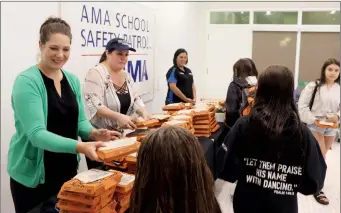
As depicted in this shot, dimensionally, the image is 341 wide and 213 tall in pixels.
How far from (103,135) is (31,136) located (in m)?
0.40

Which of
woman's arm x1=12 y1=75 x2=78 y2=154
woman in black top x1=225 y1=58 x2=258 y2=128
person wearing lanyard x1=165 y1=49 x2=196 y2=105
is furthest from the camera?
person wearing lanyard x1=165 y1=49 x2=196 y2=105

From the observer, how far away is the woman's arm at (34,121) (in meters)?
1.37

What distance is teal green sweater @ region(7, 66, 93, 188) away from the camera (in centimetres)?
138

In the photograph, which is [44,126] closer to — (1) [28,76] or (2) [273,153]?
(1) [28,76]

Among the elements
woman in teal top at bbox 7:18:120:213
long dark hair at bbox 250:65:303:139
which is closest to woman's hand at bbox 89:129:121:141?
woman in teal top at bbox 7:18:120:213

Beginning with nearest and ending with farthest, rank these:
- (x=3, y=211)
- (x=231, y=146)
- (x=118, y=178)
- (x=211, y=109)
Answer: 1. (x=118, y=178)
2. (x=231, y=146)
3. (x=3, y=211)
4. (x=211, y=109)

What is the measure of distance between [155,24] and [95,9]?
1.79m

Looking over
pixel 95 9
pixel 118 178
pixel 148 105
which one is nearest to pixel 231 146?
pixel 118 178

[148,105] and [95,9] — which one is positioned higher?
[95,9]

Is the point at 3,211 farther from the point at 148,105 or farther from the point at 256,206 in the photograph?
the point at 148,105

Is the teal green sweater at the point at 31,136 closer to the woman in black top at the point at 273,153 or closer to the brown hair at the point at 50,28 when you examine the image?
the brown hair at the point at 50,28

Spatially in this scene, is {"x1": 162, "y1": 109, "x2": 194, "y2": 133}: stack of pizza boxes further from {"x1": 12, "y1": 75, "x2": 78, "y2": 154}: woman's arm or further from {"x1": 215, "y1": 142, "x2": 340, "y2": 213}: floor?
{"x1": 215, "y1": 142, "x2": 340, "y2": 213}: floor

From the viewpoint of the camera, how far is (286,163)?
1.62 meters

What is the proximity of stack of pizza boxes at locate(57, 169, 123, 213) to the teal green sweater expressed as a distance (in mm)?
178
